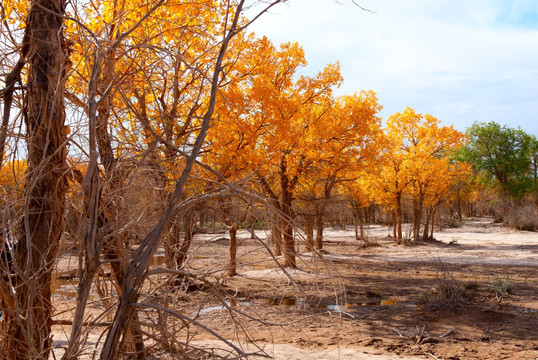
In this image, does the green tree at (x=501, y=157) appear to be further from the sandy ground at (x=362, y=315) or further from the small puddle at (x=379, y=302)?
the small puddle at (x=379, y=302)

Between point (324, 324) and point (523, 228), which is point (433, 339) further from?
point (523, 228)

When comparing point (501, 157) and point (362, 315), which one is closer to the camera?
point (362, 315)

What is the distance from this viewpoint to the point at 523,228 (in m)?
39.7

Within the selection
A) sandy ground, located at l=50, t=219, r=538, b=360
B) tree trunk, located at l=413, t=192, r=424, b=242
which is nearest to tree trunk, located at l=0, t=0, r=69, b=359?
sandy ground, located at l=50, t=219, r=538, b=360

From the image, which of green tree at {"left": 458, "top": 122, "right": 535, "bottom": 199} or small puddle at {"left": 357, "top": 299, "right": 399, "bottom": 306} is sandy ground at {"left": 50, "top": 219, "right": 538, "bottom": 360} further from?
green tree at {"left": 458, "top": 122, "right": 535, "bottom": 199}

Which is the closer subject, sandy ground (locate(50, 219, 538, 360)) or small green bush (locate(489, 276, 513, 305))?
sandy ground (locate(50, 219, 538, 360))

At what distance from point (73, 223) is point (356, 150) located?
590 inches

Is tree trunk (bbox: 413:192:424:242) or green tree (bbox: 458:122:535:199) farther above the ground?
green tree (bbox: 458:122:535:199)

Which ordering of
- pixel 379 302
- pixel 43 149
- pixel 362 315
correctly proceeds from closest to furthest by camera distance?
pixel 43 149, pixel 362 315, pixel 379 302

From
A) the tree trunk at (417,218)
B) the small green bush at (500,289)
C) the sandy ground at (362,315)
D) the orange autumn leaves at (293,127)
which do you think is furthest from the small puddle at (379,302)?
the tree trunk at (417,218)

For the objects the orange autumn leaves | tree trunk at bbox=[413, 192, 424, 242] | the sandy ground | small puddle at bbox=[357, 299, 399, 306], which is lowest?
small puddle at bbox=[357, 299, 399, 306]

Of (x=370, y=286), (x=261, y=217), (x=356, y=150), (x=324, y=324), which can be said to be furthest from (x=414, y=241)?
(x=261, y=217)

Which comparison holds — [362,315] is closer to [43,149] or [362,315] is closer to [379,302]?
[379,302]

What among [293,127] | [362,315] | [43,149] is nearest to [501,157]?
[293,127]
